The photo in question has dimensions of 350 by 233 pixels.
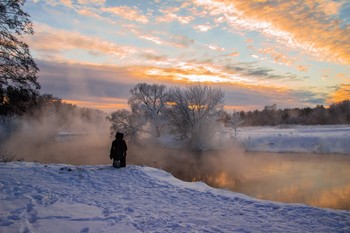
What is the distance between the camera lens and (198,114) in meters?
47.2

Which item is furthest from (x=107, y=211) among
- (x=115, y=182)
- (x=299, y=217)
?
(x=299, y=217)

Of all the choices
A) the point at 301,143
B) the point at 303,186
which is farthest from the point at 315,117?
the point at 303,186

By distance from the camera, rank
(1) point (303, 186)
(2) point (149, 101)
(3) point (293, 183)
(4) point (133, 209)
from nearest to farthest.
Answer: (4) point (133, 209) → (1) point (303, 186) → (3) point (293, 183) → (2) point (149, 101)

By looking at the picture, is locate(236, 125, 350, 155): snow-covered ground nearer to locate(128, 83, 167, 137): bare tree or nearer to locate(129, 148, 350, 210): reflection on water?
locate(129, 148, 350, 210): reflection on water

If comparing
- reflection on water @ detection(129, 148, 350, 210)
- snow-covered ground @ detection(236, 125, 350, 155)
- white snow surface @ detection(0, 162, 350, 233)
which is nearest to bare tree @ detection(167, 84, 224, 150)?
snow-covered ground @ detection(236, 125, 350, 155)

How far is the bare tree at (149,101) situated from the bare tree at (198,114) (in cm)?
756

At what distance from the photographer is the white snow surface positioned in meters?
6.48

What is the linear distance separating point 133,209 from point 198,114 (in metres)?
39.9

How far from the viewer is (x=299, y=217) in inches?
300

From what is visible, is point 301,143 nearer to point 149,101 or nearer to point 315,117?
point 149,101

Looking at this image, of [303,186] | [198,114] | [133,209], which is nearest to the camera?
[133,209]

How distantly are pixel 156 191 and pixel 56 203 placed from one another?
12.6ft

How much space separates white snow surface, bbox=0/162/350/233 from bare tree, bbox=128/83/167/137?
141 feet

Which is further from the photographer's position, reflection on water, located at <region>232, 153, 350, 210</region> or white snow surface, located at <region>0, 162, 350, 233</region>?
A: reflection on water, located at <region>232, 153, 350, 210</region>
